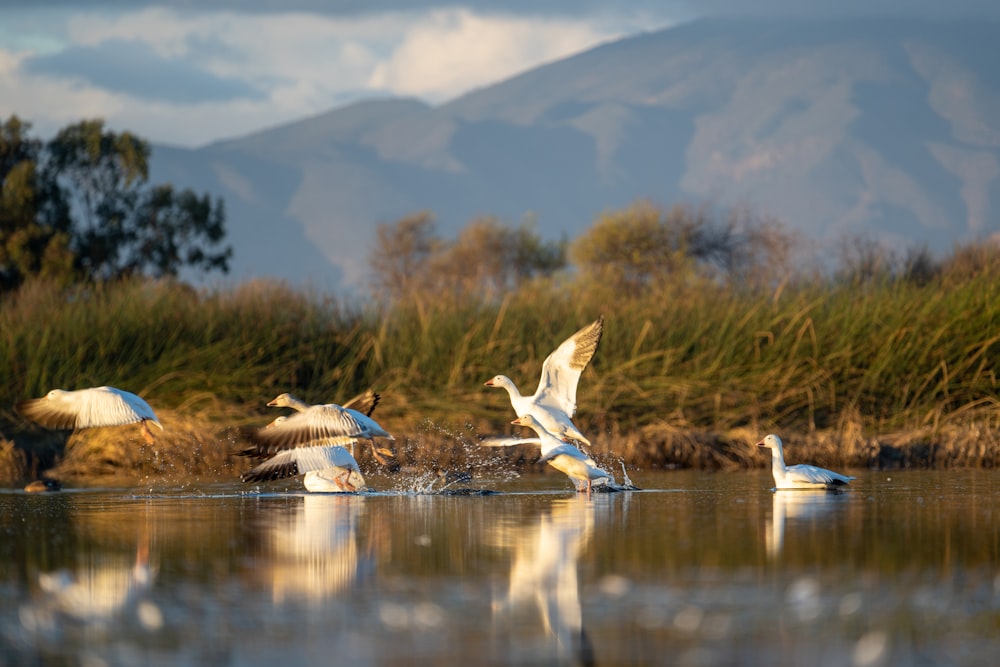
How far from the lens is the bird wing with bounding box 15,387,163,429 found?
12.5 m

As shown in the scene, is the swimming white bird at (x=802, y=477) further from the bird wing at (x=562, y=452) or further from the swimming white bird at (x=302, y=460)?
the swimming white bird at (x=302, y=460)

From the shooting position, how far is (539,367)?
60.7ft

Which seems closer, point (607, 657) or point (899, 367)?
point (607, 657)

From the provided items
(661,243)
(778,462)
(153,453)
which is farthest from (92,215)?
(778,462)

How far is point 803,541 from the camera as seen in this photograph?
8.36 meters

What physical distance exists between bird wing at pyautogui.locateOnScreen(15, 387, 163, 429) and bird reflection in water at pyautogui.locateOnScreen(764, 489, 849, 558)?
484 centimetres

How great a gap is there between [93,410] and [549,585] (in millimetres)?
6598

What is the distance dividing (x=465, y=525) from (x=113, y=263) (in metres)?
35.5

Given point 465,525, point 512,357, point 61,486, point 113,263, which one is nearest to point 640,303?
point 512,357

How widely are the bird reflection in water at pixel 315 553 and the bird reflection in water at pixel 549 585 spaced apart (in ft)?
2.48

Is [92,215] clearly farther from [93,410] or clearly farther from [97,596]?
[97,596]

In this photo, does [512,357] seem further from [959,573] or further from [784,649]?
[784,649]

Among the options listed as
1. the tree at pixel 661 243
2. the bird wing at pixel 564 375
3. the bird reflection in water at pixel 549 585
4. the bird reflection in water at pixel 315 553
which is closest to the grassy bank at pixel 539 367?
the bird wing at pixel 564 375

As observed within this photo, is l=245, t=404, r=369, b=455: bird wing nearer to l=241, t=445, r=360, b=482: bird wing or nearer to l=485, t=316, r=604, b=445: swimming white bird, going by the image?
l=241, t=445, r=360, b=482: bird wing
